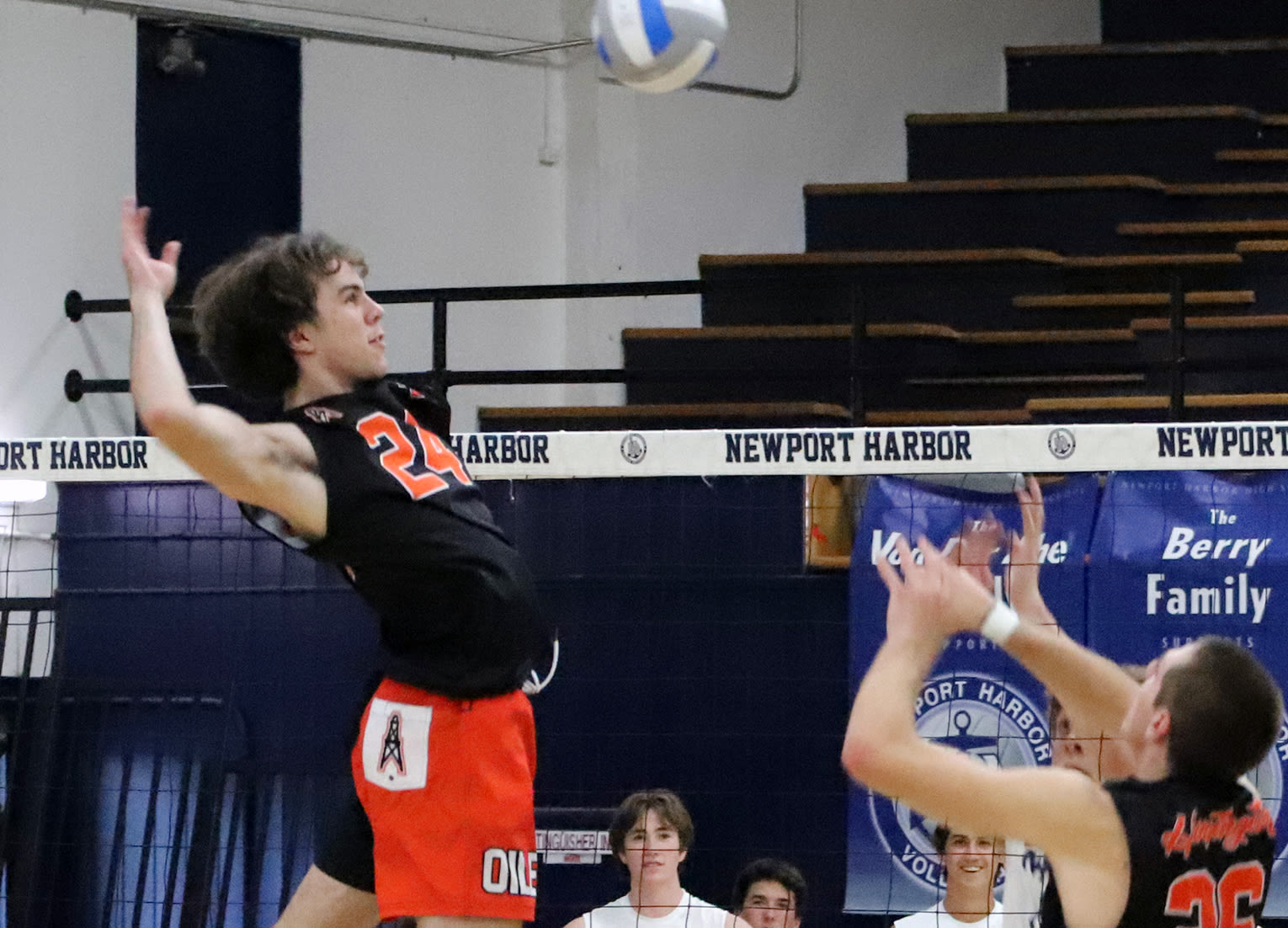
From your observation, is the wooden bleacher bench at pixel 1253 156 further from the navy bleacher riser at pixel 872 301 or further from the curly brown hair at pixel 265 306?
the curly brown hair at pixel 265 306

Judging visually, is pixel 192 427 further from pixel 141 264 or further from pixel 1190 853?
pixel 1190 853

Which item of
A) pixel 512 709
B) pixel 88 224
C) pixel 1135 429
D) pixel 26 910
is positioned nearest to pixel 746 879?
pixel 1135 429

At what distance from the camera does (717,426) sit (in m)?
8.91

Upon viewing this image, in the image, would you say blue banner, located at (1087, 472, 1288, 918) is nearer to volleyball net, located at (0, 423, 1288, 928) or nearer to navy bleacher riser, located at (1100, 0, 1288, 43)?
volleyball net, located at (0, 423, 1288, 928)

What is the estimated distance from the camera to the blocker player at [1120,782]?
96.6 inches

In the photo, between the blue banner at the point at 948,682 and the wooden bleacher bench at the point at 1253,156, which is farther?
the wooden bleacher bench at the point at 1253,156

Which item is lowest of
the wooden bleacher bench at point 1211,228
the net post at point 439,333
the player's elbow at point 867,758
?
the player's elbow at point 867,758

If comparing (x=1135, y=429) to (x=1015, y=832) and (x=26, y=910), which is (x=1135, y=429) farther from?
(x=26, y=910)

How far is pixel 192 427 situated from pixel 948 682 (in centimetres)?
373

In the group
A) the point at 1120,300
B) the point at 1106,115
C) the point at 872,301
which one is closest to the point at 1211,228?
the point at 1120,300

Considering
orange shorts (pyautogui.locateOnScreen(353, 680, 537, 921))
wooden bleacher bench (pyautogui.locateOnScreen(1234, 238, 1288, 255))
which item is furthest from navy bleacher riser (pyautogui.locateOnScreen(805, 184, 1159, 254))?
orange shorts (pyautogui.locateOnScreen(353, 680, 537, 921))

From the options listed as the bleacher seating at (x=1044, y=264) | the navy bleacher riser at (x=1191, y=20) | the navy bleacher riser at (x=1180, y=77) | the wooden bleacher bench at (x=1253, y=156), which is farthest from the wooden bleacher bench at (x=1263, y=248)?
the navy bleacher riser at (x=1191, y=20)

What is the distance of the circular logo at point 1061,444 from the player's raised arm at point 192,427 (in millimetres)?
2420

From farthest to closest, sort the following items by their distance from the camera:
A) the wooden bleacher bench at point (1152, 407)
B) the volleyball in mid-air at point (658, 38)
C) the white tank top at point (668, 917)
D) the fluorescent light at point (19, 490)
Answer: the wooden bleacher bench at point (1152, 407) → the fluorescent light at point (19, 490) → the volleyball in mid-air at point (658, 38) → the white tank top at point (668, 917)
